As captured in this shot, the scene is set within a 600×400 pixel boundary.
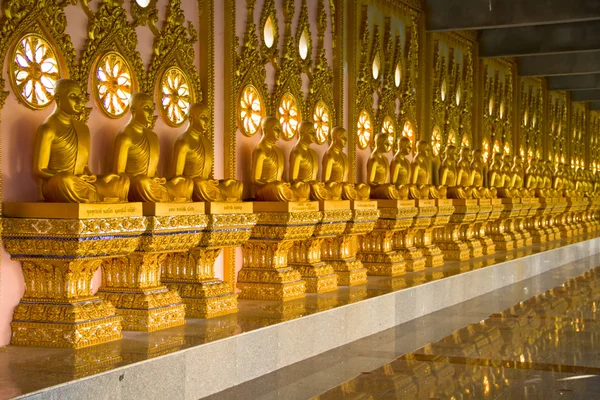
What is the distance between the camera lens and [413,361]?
604cm

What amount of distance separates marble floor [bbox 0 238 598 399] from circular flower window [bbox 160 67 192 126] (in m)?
1.54

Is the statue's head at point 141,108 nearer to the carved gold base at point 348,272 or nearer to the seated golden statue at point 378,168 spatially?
the carved gold base at point 348,272

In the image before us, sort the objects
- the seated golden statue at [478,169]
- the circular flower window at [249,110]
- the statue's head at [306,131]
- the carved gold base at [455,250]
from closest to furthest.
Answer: the circular flower window at [249,110] < the statue's head at [306,131] < the carved gold base at [455,250] < the seated golden statue at [478,169]

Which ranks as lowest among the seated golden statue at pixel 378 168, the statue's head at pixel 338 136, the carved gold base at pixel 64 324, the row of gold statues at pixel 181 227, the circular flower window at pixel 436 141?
the carved gold base at pixel 64 324

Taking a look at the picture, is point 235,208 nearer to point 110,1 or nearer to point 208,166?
point 208,166

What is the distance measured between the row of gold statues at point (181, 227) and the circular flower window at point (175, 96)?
284 mm

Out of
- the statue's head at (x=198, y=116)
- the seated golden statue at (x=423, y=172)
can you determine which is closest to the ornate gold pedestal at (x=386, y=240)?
the seated golden statue at (x=423, y=172)

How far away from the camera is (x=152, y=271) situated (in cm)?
573

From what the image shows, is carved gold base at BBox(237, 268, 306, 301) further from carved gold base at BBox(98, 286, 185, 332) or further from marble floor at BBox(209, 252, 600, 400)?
carved gold base at BBox(98, 286, 185, 332)

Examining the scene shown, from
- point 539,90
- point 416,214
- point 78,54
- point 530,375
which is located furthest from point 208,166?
point 539,90

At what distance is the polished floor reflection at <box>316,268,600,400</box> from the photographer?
510cm

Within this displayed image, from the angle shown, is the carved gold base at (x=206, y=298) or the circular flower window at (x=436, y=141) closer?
the carved gold base at (x=206, y=298)

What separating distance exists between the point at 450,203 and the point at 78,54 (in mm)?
5719

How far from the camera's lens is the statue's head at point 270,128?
7.31 metres
